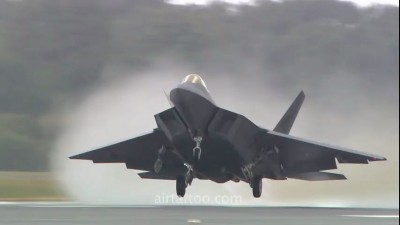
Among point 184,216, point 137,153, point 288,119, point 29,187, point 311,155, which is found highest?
point 288,119

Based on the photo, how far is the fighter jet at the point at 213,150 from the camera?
60.2ft

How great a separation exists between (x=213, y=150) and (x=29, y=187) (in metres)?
12.8

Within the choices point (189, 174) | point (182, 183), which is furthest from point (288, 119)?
point (189, 174)

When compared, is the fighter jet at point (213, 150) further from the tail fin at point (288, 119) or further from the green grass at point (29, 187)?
the green grass at point (29, 187)

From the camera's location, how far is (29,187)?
29781mm

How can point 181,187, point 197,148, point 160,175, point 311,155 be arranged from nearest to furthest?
point 197,148 → point 181,187 → point 311,155 → point 160,175

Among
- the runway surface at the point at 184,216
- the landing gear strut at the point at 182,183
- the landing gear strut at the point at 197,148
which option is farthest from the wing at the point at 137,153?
the landing gear strut at the point at 197,148

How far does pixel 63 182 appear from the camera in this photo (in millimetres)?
29906

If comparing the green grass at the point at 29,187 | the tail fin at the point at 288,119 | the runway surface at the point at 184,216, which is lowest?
the runway surface at the point at 184,216

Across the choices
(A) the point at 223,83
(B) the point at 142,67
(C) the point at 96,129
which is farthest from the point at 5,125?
(A) the point at 223,83

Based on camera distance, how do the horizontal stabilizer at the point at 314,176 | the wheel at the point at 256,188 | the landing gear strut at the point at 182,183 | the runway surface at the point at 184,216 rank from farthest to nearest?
the horizontal stabilizer at the point at 314,176, the wheel at the point at 256,188, the landing gear strut at the point at 182,183, the runway surface at the point at 184,216

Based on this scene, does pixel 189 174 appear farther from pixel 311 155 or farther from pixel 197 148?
pixel 311 155

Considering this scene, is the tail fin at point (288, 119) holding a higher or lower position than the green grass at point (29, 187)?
higher

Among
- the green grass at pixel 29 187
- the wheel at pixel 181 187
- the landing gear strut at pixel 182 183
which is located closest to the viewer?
the landing gear strut at pixel 182 183
